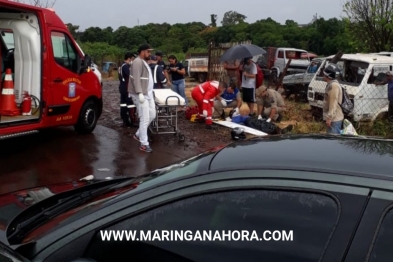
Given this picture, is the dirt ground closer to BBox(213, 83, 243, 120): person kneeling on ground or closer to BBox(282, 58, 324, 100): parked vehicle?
BBox(213, 83, 243, 120): person kneeling on ground

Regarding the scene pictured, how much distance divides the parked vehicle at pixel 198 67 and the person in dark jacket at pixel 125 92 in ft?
51.1

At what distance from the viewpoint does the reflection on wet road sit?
7148mm

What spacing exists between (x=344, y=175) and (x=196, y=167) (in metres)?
0.70

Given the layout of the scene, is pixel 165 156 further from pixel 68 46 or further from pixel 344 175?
pixel 344 175

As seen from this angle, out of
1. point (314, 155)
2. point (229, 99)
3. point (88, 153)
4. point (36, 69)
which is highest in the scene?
point (36, 69)

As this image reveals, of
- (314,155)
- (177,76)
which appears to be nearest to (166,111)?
(177,76)

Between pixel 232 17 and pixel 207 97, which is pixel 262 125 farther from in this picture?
pixel 232 17

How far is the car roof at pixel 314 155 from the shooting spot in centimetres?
214

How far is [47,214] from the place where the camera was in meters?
2.76

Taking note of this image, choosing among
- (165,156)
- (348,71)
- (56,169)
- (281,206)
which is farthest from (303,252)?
(348,71)

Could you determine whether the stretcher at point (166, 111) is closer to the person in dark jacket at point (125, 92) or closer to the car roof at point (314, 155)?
the person in dark jacket at point (125, 92)

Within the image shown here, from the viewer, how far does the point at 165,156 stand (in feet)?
28.0

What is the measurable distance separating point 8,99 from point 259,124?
4.90 m

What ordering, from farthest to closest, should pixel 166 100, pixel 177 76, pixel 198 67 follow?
pixel 198 67, pixel 177 76, pixel 166 100
